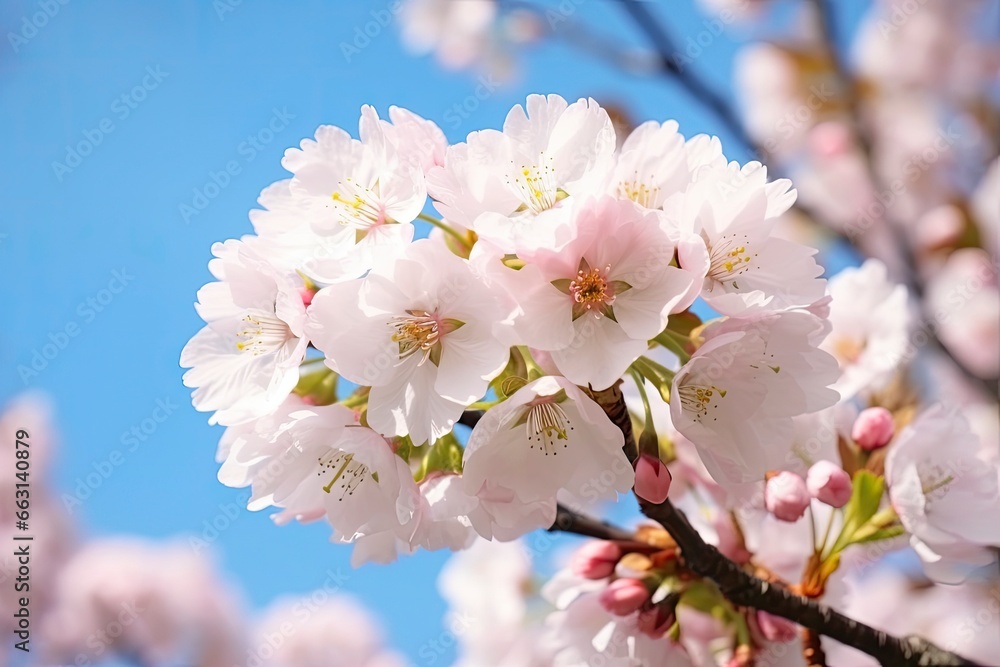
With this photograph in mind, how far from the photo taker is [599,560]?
1013 mm

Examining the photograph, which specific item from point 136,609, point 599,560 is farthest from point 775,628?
point 136,609

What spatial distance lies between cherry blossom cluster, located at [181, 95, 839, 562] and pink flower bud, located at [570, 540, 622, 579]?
212 mm

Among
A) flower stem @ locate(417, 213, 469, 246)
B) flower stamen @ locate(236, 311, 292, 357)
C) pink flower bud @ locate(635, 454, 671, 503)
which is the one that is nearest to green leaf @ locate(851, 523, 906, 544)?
pink flower bud @ locate(635, 454, 671, 503)

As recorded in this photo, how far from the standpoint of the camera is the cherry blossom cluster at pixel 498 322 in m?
0.71

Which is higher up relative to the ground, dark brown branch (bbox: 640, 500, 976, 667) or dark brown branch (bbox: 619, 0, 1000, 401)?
dark brown branch (bbox: 619, 0, 1000, 401)

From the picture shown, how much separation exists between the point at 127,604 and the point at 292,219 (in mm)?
2773

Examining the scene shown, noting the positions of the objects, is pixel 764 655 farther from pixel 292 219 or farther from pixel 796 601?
pixel 292 219

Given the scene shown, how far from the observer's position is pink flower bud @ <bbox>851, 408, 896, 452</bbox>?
1056 millimetres

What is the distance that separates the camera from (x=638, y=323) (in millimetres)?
721

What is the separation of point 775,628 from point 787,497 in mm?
211

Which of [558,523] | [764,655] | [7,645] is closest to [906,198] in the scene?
[764,655]

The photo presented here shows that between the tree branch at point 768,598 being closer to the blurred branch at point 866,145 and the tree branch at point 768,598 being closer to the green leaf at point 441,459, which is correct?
the green leaf at point 441,459

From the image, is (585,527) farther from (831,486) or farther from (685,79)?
(685,79)

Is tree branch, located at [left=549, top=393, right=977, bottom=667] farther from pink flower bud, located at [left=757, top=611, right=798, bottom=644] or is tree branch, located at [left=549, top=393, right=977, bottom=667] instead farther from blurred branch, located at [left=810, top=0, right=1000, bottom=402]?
blurred branch, located at [left=810, top=0, right=1000, bottom=402]
